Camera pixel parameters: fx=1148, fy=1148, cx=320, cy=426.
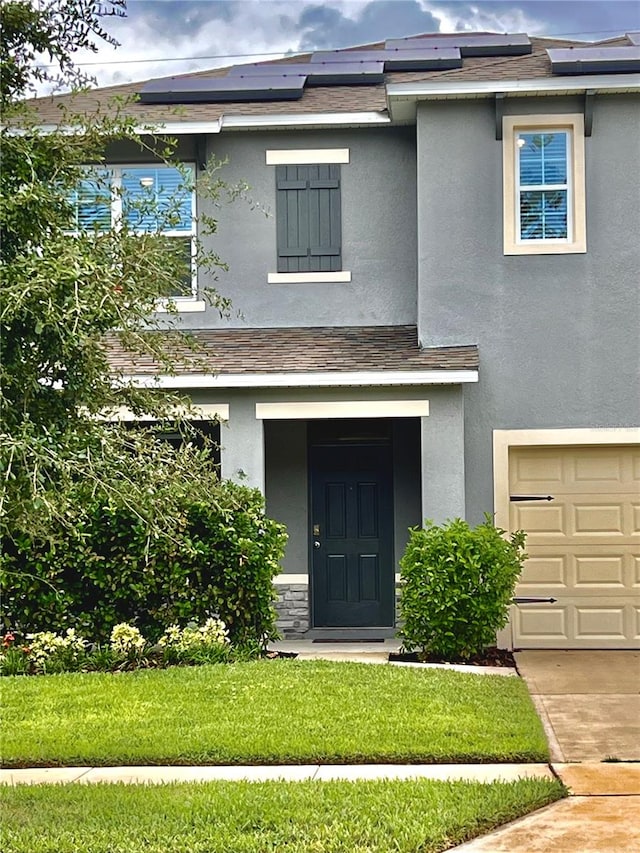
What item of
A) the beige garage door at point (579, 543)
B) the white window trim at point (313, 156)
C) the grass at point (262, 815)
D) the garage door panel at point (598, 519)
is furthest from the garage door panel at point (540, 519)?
the grass at point (262, 815)

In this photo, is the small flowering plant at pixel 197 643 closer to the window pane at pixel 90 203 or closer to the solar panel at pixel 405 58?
the window pane at pixel 90 203

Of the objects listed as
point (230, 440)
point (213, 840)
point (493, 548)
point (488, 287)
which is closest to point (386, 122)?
point (488, 287)

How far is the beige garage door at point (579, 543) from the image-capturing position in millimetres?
12812

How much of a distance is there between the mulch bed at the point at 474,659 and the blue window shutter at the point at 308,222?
15.8 ft

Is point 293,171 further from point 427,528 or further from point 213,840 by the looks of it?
point 213,840

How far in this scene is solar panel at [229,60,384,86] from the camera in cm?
1495

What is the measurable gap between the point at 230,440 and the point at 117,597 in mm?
2410

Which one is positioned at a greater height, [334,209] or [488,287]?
[334,209]

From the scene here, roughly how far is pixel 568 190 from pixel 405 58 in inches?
127

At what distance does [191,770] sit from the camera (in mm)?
7301

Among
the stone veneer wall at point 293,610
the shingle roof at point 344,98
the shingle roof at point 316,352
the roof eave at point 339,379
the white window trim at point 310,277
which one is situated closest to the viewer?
the roof eave at point 339,379

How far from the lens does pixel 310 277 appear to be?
13.8 meters

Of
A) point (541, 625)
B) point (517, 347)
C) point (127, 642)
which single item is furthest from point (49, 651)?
point (517, 347)

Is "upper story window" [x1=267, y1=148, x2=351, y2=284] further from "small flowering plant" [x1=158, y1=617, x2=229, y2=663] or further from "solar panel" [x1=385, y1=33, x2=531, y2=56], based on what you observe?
"small flowering plant" [x1=158, y1=617, x2=229, y2=663]
